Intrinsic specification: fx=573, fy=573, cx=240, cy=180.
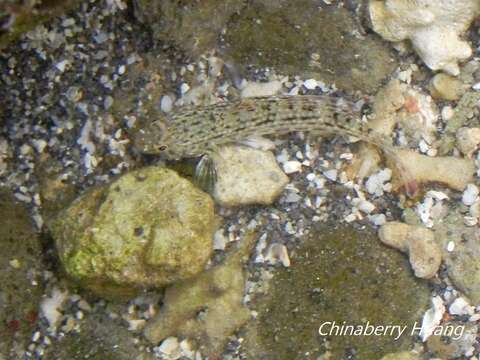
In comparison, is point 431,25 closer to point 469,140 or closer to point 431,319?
point 469,140

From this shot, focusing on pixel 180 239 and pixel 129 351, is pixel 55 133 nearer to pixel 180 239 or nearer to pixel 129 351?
pixel 180 239

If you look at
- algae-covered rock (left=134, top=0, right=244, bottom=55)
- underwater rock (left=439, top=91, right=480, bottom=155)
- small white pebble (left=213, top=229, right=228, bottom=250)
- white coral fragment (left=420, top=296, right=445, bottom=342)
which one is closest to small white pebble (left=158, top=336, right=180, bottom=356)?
small white pebble (left=213, top=229, right=228, bottom=250)

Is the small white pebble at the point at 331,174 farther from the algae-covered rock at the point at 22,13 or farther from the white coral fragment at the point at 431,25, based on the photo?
the algae-covered rock at the point at 22,13

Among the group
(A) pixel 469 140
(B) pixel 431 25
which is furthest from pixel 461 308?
(B) pixel 431 25

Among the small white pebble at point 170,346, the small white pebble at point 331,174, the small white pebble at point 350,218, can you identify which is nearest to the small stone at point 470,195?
the small white pebble at point 350,218

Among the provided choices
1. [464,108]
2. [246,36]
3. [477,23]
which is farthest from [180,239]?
[477,23]
